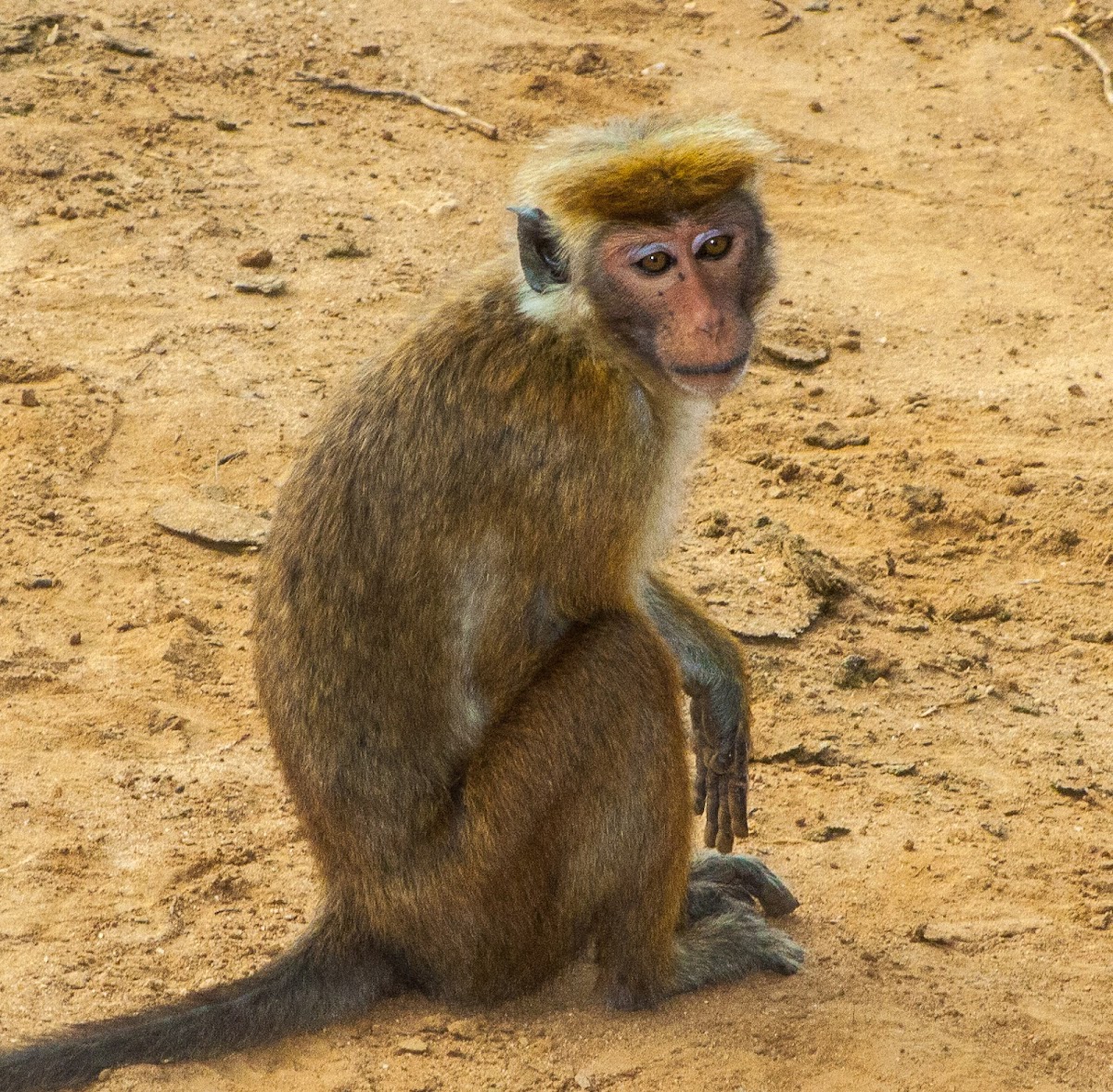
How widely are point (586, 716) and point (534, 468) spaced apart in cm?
73

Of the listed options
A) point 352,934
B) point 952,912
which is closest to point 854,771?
point 952,912

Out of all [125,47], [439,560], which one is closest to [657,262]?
[439,560]


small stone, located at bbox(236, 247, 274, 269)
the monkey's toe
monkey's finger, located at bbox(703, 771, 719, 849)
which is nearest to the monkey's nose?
monkey's finger, located at bbox(703, 771, 719, 849)

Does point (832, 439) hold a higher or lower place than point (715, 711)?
lower

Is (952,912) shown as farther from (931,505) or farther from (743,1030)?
(931,505)

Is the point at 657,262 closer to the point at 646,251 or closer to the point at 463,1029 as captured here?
the point at 646,251

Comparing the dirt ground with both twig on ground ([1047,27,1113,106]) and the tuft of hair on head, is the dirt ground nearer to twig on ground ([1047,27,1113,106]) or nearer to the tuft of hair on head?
twig on ground ([1047,27,1113,106])

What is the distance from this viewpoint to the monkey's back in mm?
4965

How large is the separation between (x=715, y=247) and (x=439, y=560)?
1.25 m

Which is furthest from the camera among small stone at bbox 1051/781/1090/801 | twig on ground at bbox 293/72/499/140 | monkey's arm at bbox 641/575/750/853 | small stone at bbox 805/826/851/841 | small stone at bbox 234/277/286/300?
twig on ground at bbox 293/72/499/140

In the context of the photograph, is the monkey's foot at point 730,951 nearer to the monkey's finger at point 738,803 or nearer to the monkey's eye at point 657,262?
the monkey's finger at point 738,803

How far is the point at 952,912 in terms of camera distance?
5836mm

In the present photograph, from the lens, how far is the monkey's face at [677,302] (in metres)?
4.96

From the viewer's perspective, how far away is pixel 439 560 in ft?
16.3
